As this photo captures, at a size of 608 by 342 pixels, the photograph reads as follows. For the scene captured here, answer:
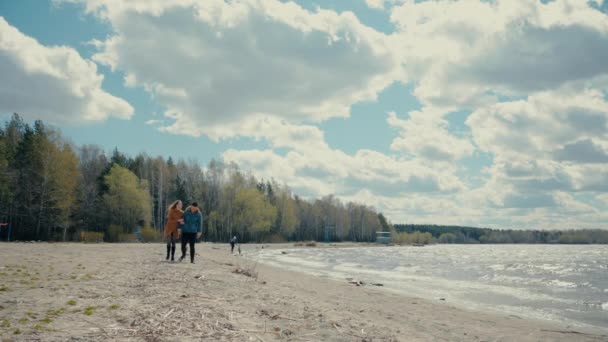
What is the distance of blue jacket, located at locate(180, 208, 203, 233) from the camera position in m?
14.7

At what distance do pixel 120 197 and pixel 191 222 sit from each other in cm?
5481

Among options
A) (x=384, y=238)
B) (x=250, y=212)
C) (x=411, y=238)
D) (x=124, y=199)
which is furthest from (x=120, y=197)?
(x=411, y=238)

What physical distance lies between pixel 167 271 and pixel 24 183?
46.8 meters

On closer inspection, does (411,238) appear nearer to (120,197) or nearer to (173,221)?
(120,197)

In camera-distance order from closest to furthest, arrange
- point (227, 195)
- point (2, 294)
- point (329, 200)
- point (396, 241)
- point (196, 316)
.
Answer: point (196, 316) < point (2, 294) < point (227, 195) < point (329, 200) < point (396, 241)

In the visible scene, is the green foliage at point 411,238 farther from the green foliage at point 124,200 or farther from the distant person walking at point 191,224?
the distant person walking at point 191,224

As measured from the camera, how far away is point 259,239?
102188 millimetres

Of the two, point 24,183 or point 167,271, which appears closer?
point 167,271

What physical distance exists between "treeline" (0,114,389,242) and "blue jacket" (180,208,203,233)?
40.2 m

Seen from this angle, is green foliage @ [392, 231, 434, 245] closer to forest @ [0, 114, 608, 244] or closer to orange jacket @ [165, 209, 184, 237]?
forest @ [0, 114, 608, 244]

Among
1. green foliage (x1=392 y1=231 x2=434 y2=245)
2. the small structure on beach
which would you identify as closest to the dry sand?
the small structure on beach

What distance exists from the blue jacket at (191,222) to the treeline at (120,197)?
4025cm

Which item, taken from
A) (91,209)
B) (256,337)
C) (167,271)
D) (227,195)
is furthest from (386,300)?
(227,195)

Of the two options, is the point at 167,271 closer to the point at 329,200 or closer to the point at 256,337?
the point at 256,337
